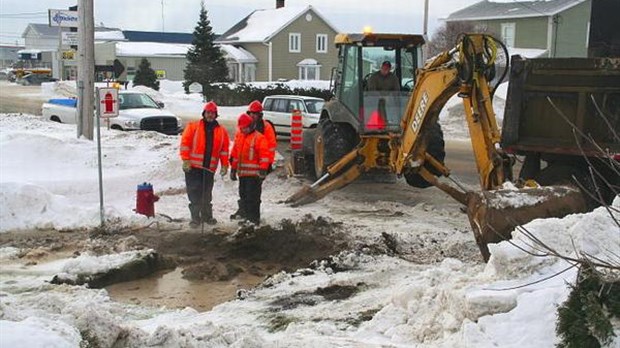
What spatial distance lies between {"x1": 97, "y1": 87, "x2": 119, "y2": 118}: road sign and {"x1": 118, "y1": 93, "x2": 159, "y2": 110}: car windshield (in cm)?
1344

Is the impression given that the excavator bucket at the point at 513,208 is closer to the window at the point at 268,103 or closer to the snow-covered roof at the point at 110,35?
the window at the point at 268,103

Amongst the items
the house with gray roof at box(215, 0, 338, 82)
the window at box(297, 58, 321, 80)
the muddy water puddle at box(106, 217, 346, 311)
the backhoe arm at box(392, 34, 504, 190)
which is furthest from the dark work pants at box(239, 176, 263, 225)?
the window at box(297, 58, 321, 80)

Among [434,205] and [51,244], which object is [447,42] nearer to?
[434,205]

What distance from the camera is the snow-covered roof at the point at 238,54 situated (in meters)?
57.8

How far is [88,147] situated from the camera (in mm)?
16672

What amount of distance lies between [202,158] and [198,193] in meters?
0.50

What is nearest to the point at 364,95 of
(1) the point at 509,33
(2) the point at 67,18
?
(2) the point at 67,18

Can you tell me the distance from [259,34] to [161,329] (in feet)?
183

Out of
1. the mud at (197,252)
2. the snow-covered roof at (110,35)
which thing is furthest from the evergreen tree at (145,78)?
the mud at (197,252)

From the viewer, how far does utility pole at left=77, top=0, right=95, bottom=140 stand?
17.7m

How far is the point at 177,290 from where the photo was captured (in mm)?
7645

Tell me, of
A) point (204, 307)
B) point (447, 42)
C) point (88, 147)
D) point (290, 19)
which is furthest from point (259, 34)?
point (204, 307)

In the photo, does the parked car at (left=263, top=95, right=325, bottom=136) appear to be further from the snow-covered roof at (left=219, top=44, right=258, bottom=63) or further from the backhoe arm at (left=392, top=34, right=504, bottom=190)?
the snow-covered roof at (left=219, top=44, right=258, bottom=63)

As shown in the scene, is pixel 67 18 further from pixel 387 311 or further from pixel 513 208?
pixel 387 311
